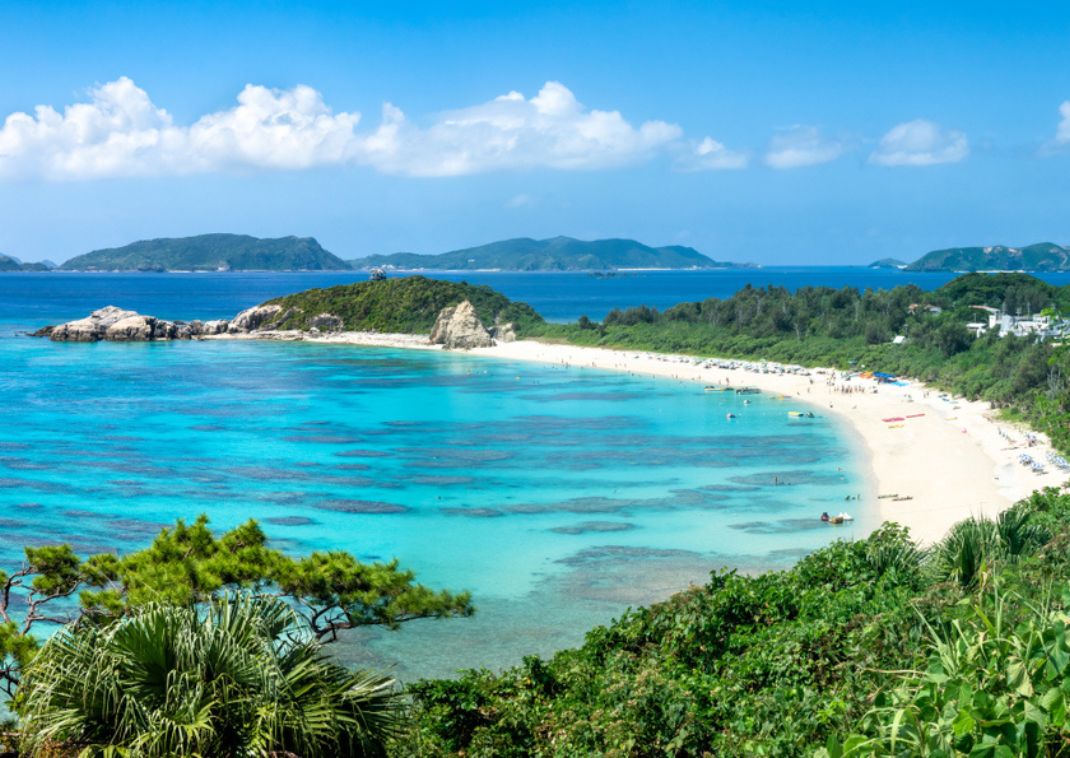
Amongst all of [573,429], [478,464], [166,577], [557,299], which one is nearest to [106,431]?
[478,464]

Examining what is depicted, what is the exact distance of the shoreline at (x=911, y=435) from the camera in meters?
30.0

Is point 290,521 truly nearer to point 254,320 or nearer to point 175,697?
point 175,697

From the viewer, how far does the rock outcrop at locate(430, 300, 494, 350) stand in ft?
287

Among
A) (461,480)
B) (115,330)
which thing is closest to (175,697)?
(461,480)

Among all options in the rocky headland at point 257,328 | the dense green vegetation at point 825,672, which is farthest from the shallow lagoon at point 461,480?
the rocky headland at point 257,328

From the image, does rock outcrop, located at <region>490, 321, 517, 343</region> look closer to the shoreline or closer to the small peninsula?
the small peninsula

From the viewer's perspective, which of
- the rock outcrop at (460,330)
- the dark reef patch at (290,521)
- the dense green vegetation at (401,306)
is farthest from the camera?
the dense green vegetation at (401,306)

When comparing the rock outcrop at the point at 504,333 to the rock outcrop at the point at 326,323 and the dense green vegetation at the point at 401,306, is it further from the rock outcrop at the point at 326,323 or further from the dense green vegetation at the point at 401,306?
the rock outcrop at the point at 326,323

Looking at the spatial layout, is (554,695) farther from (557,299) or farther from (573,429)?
(557,299)

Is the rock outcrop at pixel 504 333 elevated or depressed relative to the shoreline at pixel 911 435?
elevated

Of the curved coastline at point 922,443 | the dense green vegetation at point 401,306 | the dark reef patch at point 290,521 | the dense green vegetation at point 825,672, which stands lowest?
the dark reef patch at point 290,521

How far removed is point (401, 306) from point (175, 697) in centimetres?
9493

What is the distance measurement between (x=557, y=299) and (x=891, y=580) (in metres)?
161

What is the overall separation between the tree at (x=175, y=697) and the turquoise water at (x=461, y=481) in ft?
38.3
